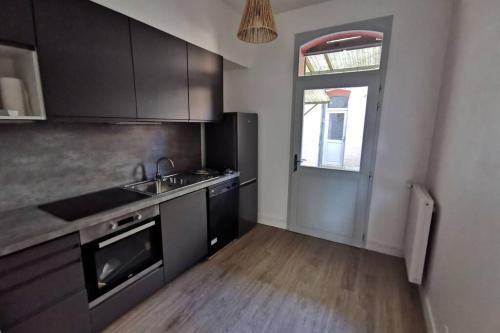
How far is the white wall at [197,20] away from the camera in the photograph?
1.86 m

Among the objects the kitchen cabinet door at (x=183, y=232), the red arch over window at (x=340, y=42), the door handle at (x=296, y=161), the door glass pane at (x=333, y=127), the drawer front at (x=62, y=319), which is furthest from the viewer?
the door handle at (x=296, y=161)

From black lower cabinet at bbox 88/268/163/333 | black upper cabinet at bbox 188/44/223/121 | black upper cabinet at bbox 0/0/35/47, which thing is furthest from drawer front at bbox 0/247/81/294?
black upper cabinet at bbox 188/44/223/121

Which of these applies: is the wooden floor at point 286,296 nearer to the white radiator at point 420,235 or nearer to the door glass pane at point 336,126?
the white radiator at point 420,235

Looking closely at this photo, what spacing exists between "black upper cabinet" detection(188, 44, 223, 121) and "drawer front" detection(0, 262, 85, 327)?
165 cm

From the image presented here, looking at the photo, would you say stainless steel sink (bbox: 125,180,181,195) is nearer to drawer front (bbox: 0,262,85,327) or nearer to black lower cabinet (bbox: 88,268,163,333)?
black lower cabinet (bbox: 88,268,163,333)

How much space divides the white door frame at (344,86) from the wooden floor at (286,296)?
1.69 feet

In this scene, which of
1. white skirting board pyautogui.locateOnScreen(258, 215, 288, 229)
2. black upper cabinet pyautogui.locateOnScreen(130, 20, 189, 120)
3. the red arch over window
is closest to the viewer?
black upper cabinet pyautogui.locateOnScreen(130, 20, 189, 120)

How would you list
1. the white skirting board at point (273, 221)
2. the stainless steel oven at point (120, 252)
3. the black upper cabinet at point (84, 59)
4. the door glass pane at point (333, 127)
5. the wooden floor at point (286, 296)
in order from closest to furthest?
the black upper cabinet at point (84, 59), the stainless steel oven at point (120, 252), the wooden floor at point (286, 296), the door glass pane at point (333, 127), the white skirting board at point (273, 221)

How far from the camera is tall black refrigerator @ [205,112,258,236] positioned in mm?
2842

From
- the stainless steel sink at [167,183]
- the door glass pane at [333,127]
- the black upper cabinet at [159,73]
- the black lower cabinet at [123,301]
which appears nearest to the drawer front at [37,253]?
the black lower cabinet at [123,301]

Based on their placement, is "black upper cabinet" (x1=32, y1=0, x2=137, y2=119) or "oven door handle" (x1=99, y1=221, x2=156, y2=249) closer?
"black upper cabinet" (x1=32, y1=0, x2=137, y2=119)

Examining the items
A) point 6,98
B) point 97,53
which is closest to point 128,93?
point 97,53

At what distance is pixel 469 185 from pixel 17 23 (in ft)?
9.04

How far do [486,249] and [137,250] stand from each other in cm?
224
